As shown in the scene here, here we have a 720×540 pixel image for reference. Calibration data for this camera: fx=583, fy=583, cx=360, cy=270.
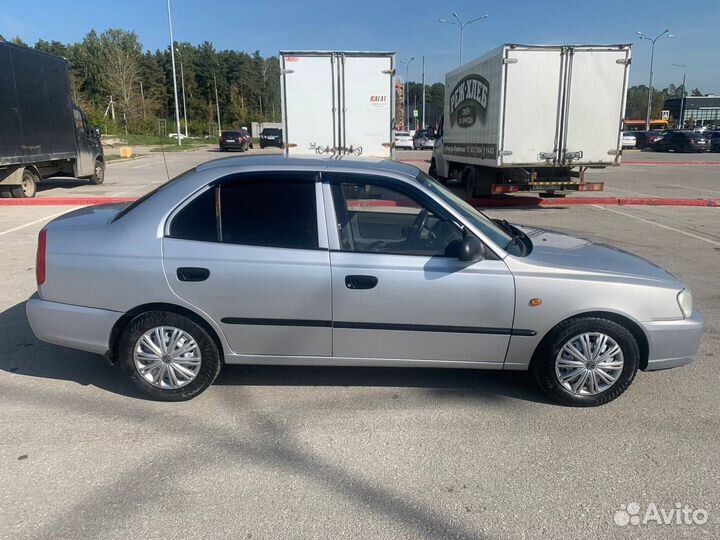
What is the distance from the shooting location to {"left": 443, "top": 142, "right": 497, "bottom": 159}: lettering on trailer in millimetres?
→ 12617

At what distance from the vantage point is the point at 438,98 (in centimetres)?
13012

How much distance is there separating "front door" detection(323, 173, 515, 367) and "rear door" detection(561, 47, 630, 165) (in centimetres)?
956

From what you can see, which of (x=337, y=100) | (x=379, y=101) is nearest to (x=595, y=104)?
(x=379, y=101)

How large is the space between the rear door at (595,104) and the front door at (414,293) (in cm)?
956

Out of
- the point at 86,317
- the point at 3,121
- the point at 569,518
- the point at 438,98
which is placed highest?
the point at 438,98

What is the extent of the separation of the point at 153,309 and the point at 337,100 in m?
9.23

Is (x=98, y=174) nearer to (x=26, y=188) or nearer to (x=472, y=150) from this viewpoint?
(x=26, y=188)

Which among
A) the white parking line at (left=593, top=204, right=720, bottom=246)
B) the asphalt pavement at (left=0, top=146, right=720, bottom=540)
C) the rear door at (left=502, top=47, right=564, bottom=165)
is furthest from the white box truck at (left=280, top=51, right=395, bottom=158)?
the asphalt pavement at (left=0, top=146, right=720, bottom=540)

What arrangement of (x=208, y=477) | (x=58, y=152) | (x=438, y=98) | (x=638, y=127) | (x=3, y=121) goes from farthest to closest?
1. (x=438, y=98)
2. (x=638, y=127)
3. (x=58, y=152)
4. (x=3, y=121)
5. (x=208, y=477)

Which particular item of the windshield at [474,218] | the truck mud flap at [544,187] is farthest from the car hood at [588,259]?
the truck mud flap at [544,187]

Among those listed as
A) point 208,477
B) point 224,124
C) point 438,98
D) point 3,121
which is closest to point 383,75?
point 3,121

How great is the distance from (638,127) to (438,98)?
4811cm

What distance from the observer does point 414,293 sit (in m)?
3.65

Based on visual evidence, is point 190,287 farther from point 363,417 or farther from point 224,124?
point 224,124
